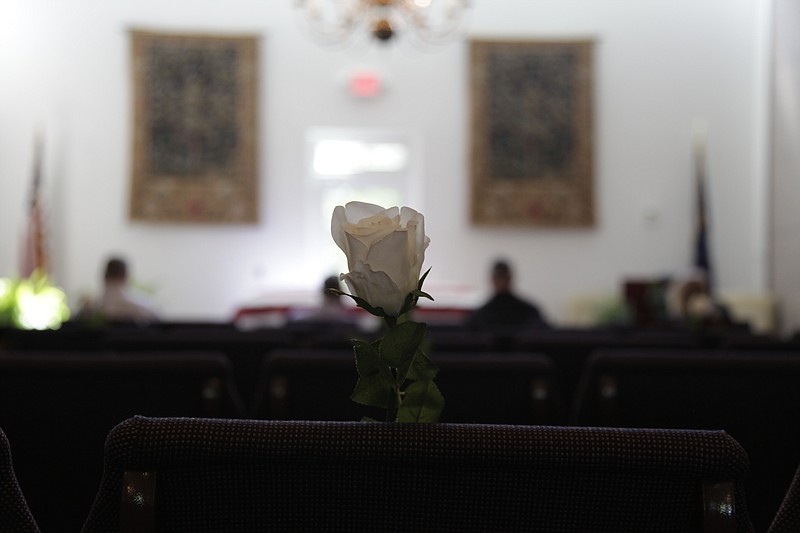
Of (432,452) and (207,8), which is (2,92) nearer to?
(207,8)

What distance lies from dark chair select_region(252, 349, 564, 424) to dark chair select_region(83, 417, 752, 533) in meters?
1.40

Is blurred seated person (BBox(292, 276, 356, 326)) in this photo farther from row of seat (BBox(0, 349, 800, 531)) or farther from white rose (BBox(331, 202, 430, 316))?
white rose (BBox(331, 202, 430, 316))

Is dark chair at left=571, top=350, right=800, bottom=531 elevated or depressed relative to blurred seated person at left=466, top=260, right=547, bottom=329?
elevated

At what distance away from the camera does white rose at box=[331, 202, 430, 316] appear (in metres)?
1.18

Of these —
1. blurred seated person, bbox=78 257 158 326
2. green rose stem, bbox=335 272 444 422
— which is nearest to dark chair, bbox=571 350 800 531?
green rose stem, bbox=335 272 444 422

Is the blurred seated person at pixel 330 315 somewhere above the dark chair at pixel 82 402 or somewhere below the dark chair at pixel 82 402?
below

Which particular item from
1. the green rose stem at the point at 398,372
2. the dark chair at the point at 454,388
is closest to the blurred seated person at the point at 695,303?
the dark chair at the point at 454,388

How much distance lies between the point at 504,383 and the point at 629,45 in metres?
9.28

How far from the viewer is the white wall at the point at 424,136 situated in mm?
10789

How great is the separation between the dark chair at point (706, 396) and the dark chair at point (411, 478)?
55.9 inches

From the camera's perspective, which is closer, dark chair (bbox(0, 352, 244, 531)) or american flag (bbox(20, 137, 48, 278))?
dark chair (bbox(0, 352, 244, 531))

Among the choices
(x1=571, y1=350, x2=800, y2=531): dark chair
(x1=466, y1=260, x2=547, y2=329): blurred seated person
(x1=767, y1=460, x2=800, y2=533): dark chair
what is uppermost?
(x1=767, y1=460, x2=800, y2=533): dark chair

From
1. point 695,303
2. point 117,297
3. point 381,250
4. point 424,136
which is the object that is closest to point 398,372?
point 381,250

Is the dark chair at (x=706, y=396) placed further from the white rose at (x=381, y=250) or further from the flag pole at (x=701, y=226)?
the flag pole at (x=701, y=226)
